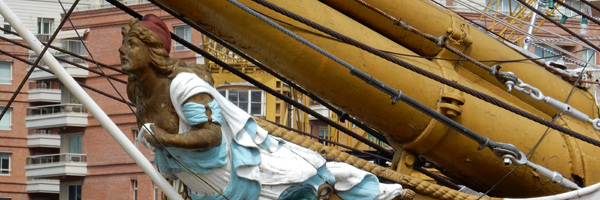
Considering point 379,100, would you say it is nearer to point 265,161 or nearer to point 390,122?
point 390,122

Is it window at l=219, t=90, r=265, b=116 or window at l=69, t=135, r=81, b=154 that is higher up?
window at l=69, t=135, r=81, b=154

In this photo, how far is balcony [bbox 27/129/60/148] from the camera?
39.1m

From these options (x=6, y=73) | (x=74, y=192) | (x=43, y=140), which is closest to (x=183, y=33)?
(x=43, y=140)

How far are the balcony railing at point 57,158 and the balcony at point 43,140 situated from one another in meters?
0.53

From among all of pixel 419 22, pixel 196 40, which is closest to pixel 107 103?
pixel 196 40

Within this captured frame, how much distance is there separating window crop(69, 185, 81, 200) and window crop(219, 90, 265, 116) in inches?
492

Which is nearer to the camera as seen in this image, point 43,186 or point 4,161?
point 43,186

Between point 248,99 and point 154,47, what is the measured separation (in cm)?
2070

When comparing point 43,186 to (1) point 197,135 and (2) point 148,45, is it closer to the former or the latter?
(2) point 148,45

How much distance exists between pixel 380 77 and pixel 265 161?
147 centimetres

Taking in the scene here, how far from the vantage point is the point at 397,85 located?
27.9 feet

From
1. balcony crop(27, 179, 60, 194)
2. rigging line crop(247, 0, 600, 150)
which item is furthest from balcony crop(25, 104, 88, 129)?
rigging line crop(247, 0, 600, 150)

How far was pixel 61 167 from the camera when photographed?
37.8 metres

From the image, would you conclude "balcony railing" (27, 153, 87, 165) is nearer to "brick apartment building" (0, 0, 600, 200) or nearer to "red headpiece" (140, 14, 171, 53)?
"brick apartment building" (0, 0, 600, 200)
